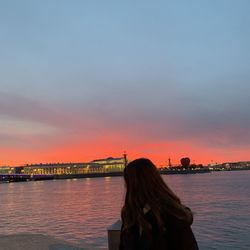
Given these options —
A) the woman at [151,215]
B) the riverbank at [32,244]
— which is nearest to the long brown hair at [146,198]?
the woman at [151,215]

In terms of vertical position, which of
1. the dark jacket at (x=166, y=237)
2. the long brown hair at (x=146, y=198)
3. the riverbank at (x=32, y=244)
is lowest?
the riverbank at (x=32, y=244)

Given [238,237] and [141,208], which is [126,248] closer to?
[141,208]

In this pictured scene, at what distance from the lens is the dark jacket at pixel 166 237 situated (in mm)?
3404

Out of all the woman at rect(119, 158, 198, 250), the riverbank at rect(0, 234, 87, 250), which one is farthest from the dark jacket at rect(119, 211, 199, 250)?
the riverbank at rect(0, 234, 87, 250)

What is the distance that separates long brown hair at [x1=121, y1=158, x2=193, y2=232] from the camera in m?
3.47

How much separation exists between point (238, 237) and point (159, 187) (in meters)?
19.3

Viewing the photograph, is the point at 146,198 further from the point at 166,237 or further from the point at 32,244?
the point at 32,244

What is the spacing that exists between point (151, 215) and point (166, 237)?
0.19 m

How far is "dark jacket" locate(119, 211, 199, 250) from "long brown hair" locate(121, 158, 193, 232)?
37mm

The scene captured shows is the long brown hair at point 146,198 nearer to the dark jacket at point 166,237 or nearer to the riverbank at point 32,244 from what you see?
the dark jacket at point 166,237

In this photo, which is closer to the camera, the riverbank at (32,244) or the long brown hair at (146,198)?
the long brown hair at (146,198)

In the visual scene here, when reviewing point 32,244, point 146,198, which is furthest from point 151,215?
point 32,244

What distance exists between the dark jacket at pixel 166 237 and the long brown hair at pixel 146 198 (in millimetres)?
37

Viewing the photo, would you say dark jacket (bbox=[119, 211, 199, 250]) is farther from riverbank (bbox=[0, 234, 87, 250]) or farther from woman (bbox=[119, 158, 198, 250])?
riverbank (bbox=[0, 234, 87, 250])
